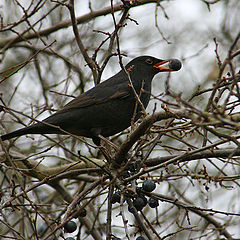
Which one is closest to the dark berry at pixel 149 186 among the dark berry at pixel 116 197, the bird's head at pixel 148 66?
the dark berry at pixel 116 197

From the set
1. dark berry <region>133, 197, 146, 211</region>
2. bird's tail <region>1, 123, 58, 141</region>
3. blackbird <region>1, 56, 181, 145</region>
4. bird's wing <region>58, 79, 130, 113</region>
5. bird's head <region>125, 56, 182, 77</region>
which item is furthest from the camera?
bird's head <region>125, 56, 182, 77</region>

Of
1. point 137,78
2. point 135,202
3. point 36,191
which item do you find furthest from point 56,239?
point 36,191

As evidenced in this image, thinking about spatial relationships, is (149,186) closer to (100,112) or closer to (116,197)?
(116,197)

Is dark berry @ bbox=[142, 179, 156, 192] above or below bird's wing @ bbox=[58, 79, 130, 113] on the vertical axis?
below

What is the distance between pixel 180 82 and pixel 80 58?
3.18 m

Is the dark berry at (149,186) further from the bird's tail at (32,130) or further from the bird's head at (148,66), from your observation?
the bird's head at (148,66)

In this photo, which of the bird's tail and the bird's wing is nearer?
the bird's tail

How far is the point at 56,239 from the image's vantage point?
3.49 m

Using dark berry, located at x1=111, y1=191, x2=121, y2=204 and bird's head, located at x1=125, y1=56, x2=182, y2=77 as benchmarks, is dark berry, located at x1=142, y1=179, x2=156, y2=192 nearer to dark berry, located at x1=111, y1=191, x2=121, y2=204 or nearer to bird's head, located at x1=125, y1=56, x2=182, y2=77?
dark berry, located at x1=111, y1=191, x2=121, y2=204

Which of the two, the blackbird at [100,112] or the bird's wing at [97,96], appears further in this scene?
the bird's wing at [97,96]

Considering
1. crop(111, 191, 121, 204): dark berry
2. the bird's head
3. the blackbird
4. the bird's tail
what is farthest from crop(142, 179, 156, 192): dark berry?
the bird's head

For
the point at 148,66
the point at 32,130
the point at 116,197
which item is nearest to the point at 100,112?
the point at 32,130

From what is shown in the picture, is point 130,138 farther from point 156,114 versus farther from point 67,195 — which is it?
point 67,195

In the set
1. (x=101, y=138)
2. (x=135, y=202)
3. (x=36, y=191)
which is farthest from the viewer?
(x=36, y=191)
